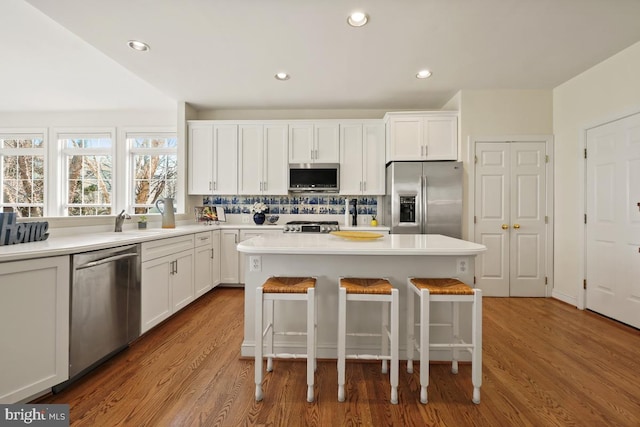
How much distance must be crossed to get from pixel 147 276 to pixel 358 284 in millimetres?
1817

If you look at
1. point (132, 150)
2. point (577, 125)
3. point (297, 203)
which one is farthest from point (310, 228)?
point (132, 150)

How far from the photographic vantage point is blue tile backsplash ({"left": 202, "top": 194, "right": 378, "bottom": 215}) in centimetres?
440

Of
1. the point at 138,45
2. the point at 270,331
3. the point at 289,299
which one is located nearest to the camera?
the point at 289,299

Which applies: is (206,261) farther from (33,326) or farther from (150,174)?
(150,174)

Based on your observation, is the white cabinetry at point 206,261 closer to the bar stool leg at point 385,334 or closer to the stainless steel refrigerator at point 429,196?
the bar stool leg at point 385,334

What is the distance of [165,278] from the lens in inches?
105

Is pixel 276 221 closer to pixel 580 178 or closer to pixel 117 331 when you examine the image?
pixel 117 331

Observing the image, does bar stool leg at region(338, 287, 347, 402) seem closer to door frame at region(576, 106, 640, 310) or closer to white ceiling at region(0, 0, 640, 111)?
white ceiling at region(0, 0, 640, 111)

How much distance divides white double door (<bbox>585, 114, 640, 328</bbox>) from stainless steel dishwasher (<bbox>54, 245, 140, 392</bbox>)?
4459 mm

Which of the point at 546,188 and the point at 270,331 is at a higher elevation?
the point at 546,188

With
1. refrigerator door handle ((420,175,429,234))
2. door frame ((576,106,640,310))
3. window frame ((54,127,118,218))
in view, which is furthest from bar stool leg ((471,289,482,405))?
window frame ((54,127,118,218))

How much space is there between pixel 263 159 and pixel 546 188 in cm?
376

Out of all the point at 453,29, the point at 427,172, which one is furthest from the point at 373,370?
the point at 453,29

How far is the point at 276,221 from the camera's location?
443 cm
